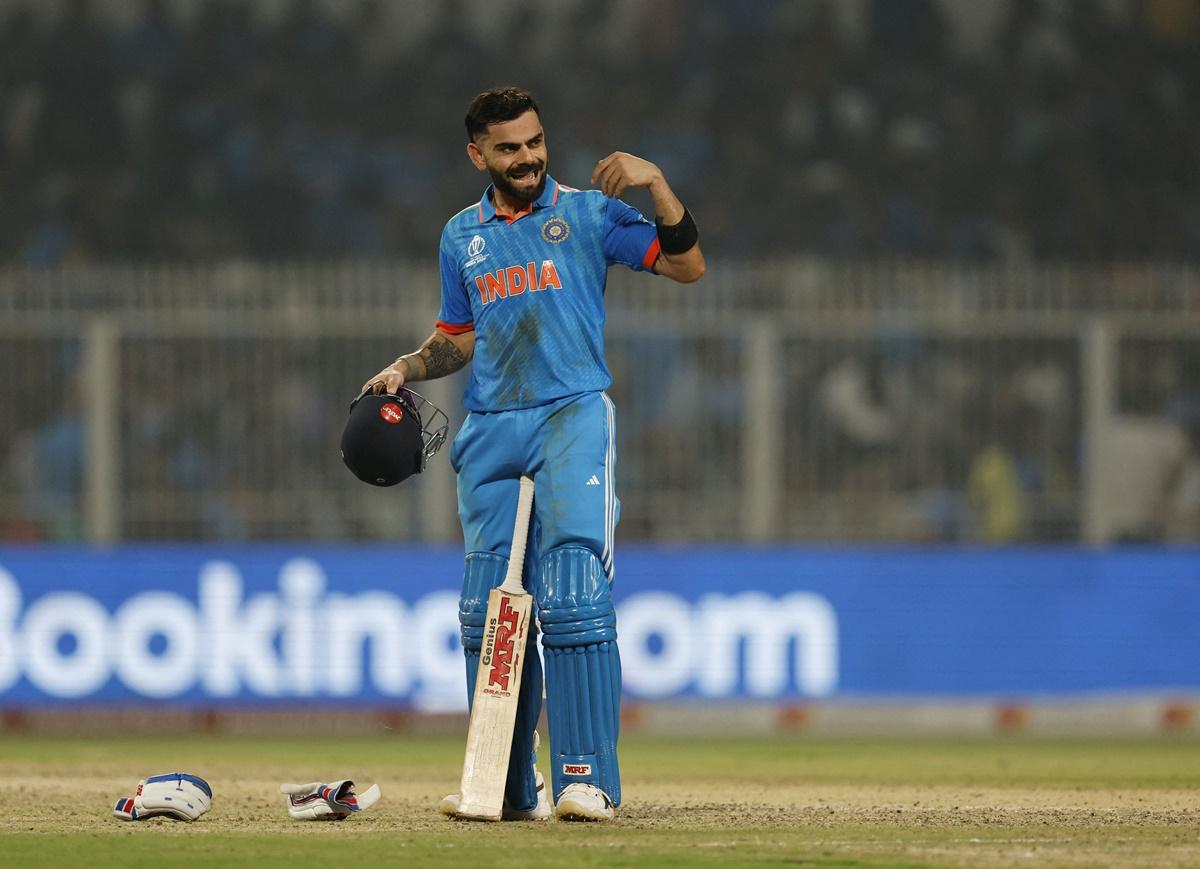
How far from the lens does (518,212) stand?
6.55m

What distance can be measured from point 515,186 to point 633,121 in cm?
1426

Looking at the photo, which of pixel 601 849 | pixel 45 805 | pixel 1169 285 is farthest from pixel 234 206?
pixel 601 849

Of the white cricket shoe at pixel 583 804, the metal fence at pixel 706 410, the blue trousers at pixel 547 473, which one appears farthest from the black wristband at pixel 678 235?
the metal fence at pixel 706 410

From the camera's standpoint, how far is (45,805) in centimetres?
727

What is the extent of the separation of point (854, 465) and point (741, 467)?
0.83 metres

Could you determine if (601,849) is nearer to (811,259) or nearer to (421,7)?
(811,259)

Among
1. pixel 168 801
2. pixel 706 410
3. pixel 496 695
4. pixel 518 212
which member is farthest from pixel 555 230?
pixel 706 410

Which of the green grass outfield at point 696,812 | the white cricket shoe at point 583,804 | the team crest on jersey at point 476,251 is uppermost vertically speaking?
the team crest on jersey at point 476,251

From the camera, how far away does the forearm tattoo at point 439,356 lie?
6.82m

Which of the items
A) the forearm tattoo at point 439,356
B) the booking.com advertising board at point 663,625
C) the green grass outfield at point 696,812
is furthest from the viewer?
the booking.com advertising board at point 663,625

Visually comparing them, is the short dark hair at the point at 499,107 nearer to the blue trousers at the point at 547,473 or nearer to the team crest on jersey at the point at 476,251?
the team crest on jersey at the point at 476,251

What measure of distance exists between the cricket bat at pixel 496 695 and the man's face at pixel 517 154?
3.65ft

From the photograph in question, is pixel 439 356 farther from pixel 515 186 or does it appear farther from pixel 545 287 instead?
pixel 515 186

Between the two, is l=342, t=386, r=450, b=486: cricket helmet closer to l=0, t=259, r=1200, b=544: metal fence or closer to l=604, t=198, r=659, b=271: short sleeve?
l=604, t=198, r=659, b=271: short sleeve
